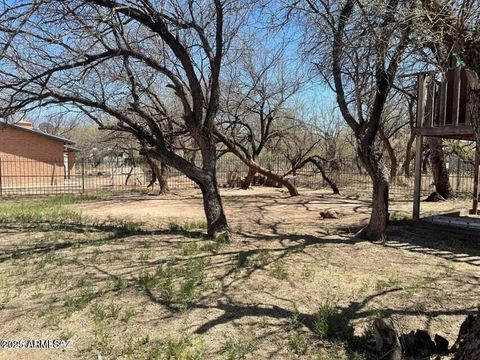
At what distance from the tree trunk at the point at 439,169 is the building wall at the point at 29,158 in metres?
24.4

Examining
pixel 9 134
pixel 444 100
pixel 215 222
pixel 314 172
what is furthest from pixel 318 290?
pixel 9 134

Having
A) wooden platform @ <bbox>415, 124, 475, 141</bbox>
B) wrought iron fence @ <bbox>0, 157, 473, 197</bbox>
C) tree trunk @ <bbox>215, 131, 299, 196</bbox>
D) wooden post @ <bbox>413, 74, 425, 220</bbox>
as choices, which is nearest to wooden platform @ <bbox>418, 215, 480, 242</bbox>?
wooden post @ <bbox>413, 74, 425, 220</bbox>

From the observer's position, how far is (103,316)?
479 centimetres

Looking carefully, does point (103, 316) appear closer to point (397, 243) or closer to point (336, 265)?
point (336, 265)

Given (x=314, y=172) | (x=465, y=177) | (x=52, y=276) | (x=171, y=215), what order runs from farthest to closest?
(x=314, y=172), (x=465, y=177), (x=171, y=215), (x=52, y=276)

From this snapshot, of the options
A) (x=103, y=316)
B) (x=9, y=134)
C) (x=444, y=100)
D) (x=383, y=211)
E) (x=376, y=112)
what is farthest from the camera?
(x=9, y=134)

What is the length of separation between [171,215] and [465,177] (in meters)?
19.7

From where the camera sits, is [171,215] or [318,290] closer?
[318,290]

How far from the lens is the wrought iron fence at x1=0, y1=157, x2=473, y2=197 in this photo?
958 inches

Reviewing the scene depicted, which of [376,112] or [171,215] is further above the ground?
[376,112]

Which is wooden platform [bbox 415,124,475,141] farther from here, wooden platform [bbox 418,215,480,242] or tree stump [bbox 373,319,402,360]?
tree stump [bbox 373,319,402,360]

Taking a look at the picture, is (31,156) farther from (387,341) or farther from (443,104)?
(387,341)

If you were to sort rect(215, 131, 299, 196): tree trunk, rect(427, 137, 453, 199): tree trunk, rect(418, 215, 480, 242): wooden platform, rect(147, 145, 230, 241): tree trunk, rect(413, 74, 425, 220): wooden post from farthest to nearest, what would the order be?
rect(427, 137, 453, 199): tree trunk
rect(215, 131, 299, 196): tree trunk
rect(413, 74, 425, 220): wooden post
rect(418, 215, 480, 242): wooden platform
rect(147, 145, 230, 241): tree trunk

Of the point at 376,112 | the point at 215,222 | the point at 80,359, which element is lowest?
the point at 80,359
